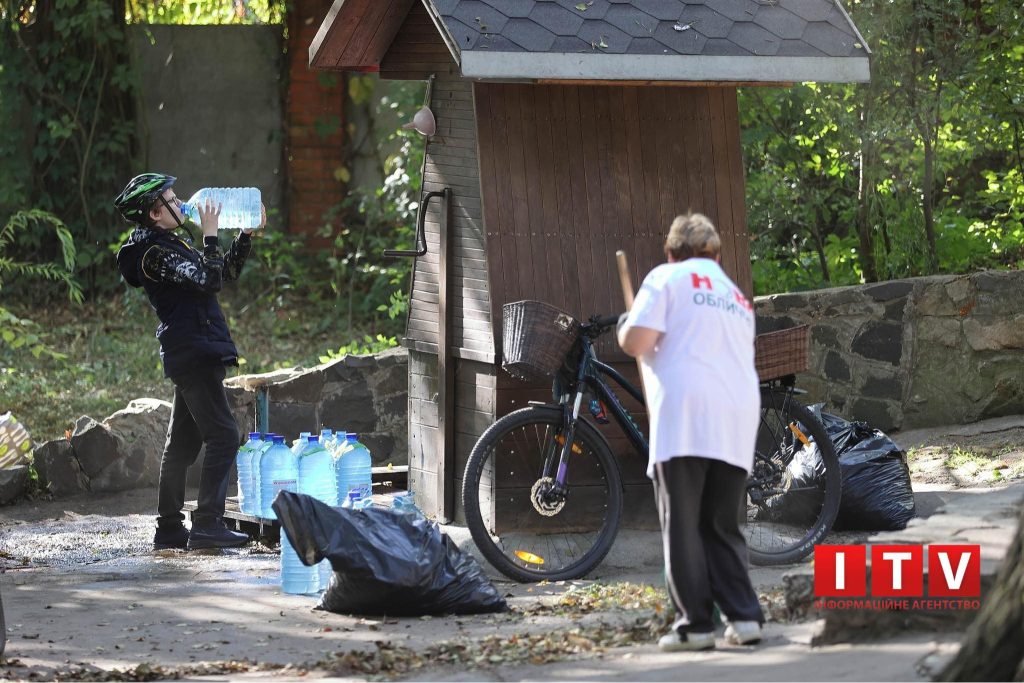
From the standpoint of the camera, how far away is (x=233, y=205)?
766 centimetres

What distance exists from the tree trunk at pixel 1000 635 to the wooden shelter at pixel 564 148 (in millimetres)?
3230

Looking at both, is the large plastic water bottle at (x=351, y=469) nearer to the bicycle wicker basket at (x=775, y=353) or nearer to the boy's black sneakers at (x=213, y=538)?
the boy's black sneakers at (x=213, y=538)

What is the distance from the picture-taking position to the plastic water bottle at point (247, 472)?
782 cm

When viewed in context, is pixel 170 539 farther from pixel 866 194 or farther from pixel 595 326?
pixel 866 194

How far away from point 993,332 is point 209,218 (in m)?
5.22

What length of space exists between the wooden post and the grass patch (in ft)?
13.2

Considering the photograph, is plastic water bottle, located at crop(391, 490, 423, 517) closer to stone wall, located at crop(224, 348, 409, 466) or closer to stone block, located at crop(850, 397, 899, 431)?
stone wall, located at crop(224, 348, 409, 466)

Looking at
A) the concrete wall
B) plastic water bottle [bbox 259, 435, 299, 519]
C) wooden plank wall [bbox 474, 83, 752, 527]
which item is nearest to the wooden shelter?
wooden plank wall [bbox 474, 83, 752, 527]

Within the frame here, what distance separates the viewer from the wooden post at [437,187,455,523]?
23.8 feet

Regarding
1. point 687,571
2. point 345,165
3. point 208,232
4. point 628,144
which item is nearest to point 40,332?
point 345,165

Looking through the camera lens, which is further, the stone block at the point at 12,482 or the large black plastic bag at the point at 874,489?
the stone block at the point at 12,482

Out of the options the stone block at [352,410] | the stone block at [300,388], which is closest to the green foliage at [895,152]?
the stone block at [352,410]

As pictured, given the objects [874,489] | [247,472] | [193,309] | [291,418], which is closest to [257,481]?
[247,472]

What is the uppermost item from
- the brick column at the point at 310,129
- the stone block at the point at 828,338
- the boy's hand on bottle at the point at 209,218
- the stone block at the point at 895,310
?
the brick column at the point at 310,129
